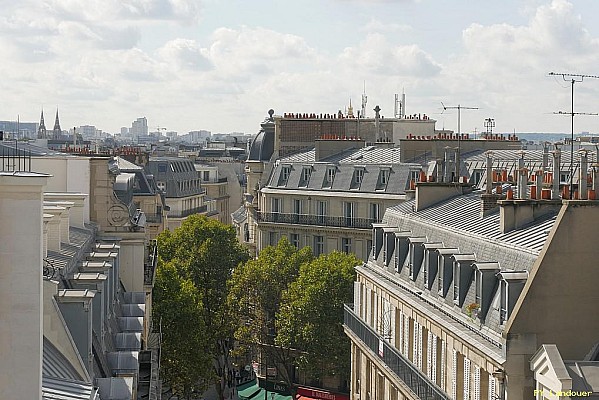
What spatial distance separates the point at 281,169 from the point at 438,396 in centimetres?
3789

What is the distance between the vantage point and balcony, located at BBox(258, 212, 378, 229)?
5997cm

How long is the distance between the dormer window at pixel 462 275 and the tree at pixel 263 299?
29763mm

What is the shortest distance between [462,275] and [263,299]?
3098 cm

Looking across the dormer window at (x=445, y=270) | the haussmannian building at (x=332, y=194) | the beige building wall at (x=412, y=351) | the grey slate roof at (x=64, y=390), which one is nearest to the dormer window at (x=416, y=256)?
the beige building wall at (x=412, y=351)

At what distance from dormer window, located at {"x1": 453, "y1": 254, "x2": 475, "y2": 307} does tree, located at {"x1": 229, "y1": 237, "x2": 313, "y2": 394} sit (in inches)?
1172

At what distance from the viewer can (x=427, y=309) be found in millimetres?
28969

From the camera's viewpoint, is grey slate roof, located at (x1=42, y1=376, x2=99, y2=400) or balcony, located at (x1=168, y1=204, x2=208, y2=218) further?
balcony, located at (x1=168, y1=204, x2=208, y2=218)

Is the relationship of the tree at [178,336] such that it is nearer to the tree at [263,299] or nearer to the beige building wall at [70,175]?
the beige building wall at [70,175]

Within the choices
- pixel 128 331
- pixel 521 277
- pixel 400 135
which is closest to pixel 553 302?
pixel 521 277

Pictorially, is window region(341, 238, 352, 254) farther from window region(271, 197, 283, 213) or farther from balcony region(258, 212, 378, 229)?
window region(271, 197, 283, 213)

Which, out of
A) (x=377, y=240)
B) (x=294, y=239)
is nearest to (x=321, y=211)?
(x=294, y=239)

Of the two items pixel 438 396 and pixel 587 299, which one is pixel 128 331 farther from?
pixel 587 299

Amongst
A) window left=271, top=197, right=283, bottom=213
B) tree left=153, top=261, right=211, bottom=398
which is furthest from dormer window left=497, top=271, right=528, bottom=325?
window left=271, top=197, right=283, bottom=213

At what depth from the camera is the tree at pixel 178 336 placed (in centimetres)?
4588
